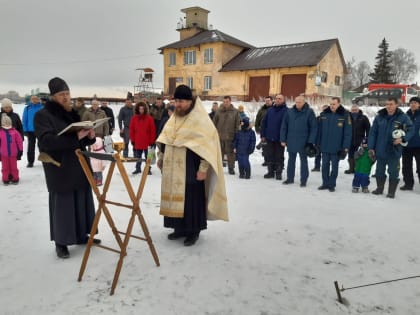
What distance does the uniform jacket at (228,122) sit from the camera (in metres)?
7.72

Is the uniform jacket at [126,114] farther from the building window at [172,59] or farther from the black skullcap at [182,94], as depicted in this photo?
the building window at [172,59]

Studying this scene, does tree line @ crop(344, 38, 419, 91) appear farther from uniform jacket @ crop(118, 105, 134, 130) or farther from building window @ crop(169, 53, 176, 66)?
uniform jacket @ crop(118, 105, 134, 130)

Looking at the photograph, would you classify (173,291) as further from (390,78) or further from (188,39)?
(390,78)

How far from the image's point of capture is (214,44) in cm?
3077

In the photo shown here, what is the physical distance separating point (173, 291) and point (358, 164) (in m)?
4.96

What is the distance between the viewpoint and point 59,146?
121 inches

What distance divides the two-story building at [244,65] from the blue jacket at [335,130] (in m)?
20.9

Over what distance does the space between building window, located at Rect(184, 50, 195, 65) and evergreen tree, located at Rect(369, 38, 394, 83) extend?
30117 millimetres

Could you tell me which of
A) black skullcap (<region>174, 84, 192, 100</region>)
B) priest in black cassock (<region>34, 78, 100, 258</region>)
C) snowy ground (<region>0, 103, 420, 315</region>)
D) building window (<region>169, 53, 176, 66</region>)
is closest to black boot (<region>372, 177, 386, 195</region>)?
snowy ground (<region>0, 103, 420, 315</region>)

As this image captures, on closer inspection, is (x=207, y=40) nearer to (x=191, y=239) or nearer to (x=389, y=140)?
(x=389, y=140)

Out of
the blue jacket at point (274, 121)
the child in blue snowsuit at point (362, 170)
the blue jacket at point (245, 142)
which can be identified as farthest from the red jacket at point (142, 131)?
the child in blue snowsuit at point (362, 170)

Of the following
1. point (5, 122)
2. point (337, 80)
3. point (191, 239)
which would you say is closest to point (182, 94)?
point (191, 239)

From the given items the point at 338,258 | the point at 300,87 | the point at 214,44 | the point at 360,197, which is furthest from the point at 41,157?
the point at 214,44

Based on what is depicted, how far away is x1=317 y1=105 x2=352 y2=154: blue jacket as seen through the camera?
21.0 feet
